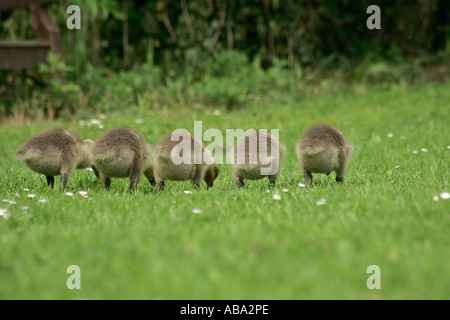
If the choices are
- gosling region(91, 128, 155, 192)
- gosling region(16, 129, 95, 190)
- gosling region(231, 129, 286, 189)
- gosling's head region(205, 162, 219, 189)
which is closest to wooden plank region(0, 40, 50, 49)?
gosling region(16, 129, 95, 190)

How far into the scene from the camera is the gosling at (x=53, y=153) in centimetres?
585

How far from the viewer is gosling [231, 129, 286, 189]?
229 inches

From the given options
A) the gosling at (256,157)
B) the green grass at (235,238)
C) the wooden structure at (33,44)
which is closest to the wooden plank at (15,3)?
the wooden structure at (33,44)

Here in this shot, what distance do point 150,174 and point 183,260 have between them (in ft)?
10.8

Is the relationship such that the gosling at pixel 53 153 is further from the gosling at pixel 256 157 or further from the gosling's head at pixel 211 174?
the gosling at pixel 256 157

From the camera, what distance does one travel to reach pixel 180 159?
18.8ft

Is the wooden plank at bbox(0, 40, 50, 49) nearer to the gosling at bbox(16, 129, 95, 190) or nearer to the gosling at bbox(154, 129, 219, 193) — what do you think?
the gosling at bbox(16, 129, 95, 190)

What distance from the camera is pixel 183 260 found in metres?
3.38

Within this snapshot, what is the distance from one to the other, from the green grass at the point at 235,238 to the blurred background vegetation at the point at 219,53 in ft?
19.0

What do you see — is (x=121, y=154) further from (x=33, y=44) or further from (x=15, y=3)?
(x=15, y=3)

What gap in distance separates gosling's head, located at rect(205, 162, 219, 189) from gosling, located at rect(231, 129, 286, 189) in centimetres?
39

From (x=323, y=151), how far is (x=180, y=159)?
5.03ft

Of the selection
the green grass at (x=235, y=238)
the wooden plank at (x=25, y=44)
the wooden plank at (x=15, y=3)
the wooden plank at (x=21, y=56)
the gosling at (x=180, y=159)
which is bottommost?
the green grass at (x=235, y=238)
